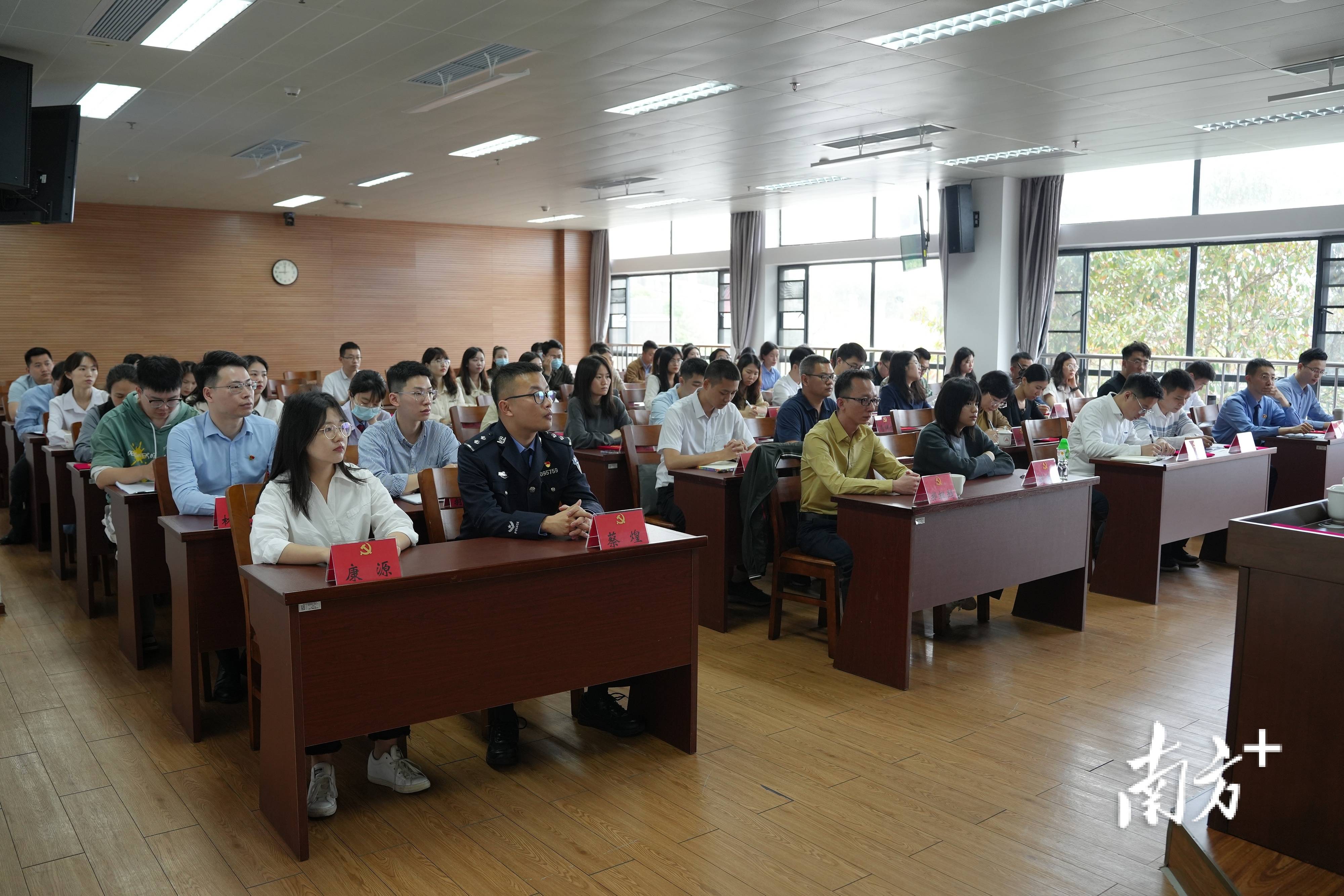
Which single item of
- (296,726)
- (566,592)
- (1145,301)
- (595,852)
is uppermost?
(1145,301)

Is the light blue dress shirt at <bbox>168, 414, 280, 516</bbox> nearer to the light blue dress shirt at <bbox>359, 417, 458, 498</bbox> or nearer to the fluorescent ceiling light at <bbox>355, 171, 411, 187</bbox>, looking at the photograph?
the light blue dress shirt at <bbox>359, 417, 458, 498</bbox>

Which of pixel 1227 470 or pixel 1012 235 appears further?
pixel 1012 235

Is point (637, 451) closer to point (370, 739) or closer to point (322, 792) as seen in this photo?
point (370, 739)

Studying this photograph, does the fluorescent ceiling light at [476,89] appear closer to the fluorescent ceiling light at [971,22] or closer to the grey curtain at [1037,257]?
the fluorescent ceiling light at [971,22]

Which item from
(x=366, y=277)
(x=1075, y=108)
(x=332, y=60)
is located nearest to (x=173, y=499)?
(x=332, y=60)

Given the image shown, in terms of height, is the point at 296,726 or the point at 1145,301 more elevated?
the point at 1145,301

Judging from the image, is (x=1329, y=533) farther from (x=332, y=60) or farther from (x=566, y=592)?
(x=332, y=60)

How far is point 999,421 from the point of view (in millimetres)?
5430

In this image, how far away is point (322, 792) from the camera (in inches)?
99.7

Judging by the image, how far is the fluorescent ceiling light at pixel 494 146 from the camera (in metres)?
7.77

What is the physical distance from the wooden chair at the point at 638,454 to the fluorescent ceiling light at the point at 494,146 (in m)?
4.01

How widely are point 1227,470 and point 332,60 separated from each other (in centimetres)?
556

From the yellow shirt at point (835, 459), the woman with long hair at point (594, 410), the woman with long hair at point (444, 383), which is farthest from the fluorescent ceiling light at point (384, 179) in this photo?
the yellow shirt at point (835, 459)

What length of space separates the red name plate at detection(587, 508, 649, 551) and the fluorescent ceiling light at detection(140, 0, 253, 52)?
3.50 metres
